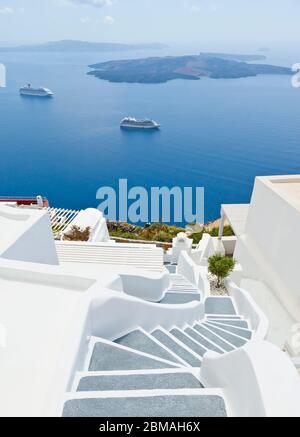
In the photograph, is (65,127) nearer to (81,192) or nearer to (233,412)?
(81,192)

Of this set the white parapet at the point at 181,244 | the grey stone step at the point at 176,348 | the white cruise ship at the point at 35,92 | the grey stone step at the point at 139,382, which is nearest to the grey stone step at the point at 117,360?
the grey stone step at the point at 139,382

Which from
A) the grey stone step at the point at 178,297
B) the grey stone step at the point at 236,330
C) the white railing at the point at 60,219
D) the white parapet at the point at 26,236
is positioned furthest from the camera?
the white railing at the point at 60,219

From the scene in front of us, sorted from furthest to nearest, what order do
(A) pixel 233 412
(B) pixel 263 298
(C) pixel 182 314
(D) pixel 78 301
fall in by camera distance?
(B) pixel 263 298, (C) pixel 182 314, (D) pixel 78 301, (A) pixel 233 412

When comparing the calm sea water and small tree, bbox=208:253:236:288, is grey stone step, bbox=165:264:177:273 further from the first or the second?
the calm sea water

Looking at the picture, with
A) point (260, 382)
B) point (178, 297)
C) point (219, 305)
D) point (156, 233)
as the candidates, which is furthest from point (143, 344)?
point (156, 233)

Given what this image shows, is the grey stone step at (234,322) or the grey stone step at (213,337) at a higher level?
the grey stone step at (213,337)

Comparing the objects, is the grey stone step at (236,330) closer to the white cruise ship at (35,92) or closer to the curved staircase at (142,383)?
the curved staircase at (142,383)

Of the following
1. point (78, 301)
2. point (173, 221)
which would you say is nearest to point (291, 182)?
point (78, 301)
